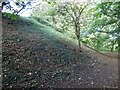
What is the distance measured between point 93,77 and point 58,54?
1896 millimetres

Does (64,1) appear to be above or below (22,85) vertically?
above

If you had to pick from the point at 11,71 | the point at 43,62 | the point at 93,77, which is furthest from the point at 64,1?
the point at 11,71

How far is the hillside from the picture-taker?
4793mm

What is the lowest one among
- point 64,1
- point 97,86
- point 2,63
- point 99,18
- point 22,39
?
point 97,86

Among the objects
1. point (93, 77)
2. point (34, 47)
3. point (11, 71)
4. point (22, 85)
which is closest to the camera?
point (22, 85)

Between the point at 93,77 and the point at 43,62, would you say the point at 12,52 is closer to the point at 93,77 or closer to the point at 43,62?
the point at 43,62

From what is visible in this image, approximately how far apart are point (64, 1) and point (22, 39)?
265cm

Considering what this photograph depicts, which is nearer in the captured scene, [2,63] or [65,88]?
[65,88]

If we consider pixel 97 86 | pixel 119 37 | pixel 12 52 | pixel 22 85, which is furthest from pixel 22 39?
pixel 119 37

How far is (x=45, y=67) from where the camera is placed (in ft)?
18.6

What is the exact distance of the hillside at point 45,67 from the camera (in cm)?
479

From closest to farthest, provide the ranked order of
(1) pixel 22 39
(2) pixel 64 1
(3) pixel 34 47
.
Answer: (3) pixel 34 47 < (1) pixel 22 39 < (2) pixel 64 1

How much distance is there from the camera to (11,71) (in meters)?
4.91

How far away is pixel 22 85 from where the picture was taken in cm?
444
